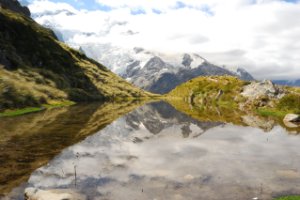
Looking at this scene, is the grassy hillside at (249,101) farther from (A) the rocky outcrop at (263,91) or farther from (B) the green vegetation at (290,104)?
(A) the rocky outcrop at (263,91)

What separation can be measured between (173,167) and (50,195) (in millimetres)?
15026

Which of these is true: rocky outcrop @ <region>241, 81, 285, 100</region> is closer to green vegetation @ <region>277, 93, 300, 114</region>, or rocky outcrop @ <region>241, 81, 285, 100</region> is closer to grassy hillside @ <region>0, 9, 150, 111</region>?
green vegetation @ <region>277, 93, 300, 114</region>

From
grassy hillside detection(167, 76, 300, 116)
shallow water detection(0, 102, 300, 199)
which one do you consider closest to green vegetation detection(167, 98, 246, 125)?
grassy hillside detection(167, 76, 300, 116)

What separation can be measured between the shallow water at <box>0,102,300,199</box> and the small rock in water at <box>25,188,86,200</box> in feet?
2.80

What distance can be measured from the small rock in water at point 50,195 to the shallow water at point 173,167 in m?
0.85

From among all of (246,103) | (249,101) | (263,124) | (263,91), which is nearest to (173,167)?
(263,124)

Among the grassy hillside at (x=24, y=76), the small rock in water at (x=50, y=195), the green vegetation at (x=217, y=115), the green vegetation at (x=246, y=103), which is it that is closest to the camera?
the small rock in water at (x=50, y=195)

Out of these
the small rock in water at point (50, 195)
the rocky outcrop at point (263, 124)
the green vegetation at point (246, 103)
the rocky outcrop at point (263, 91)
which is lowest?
the small rock in water at point (50, 195)

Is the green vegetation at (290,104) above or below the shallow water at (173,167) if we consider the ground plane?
above

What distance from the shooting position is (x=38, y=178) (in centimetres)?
3158

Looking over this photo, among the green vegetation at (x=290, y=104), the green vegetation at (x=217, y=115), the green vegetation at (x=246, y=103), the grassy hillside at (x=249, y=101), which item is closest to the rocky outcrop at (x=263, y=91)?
the grassy hillside at (x=249, y=101)

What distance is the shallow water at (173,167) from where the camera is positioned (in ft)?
93.9

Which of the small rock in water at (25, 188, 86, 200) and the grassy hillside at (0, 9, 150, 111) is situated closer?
the small rock in water at (25, 188, 86, 200)

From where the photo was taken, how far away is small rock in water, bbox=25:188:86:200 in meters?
25.1
